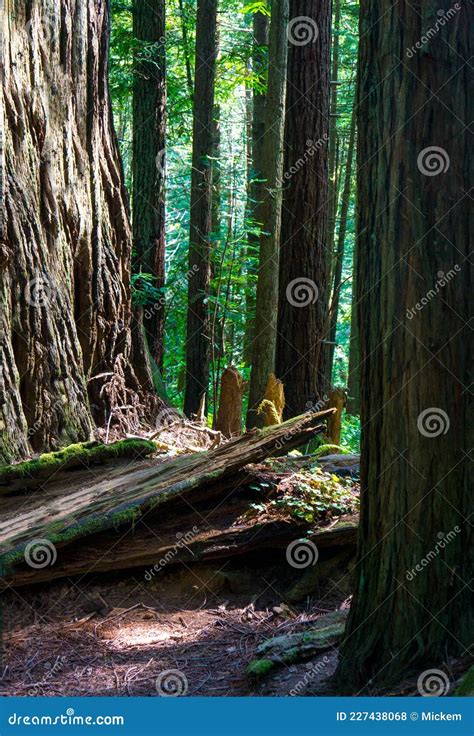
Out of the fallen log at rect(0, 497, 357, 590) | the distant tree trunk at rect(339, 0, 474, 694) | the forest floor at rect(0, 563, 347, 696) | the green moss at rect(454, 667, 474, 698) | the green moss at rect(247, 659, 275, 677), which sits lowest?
the forest floor at rect(0, 563, 347, 696)

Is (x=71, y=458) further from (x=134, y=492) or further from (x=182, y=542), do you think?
(x=182, y=542)

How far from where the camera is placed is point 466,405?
3.47 m

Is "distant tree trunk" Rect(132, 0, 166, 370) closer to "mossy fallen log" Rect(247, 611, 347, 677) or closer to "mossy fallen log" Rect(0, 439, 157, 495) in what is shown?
"mossy fallen log" Rect(0, 439, 157, 495)

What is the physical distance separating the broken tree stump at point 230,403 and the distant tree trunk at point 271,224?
7.30ft

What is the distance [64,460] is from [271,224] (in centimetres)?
728

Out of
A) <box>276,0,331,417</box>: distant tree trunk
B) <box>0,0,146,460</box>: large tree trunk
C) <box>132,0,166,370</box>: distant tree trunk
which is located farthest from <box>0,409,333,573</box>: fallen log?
<box>132,0,166,370</box>: distant tree trunk

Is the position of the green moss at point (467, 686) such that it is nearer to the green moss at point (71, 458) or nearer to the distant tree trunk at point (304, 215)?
the green moss at point (71, 458)

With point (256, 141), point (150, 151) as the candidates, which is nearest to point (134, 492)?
point (150, 151)

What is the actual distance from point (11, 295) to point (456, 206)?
13.5ft

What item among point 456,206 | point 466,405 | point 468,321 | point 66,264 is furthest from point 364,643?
point 66,264

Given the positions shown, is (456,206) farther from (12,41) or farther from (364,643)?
(12,41)

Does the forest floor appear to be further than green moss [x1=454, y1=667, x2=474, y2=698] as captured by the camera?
Yes

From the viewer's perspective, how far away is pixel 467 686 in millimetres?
3127

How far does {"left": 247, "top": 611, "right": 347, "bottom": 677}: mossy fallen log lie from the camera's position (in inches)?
155
